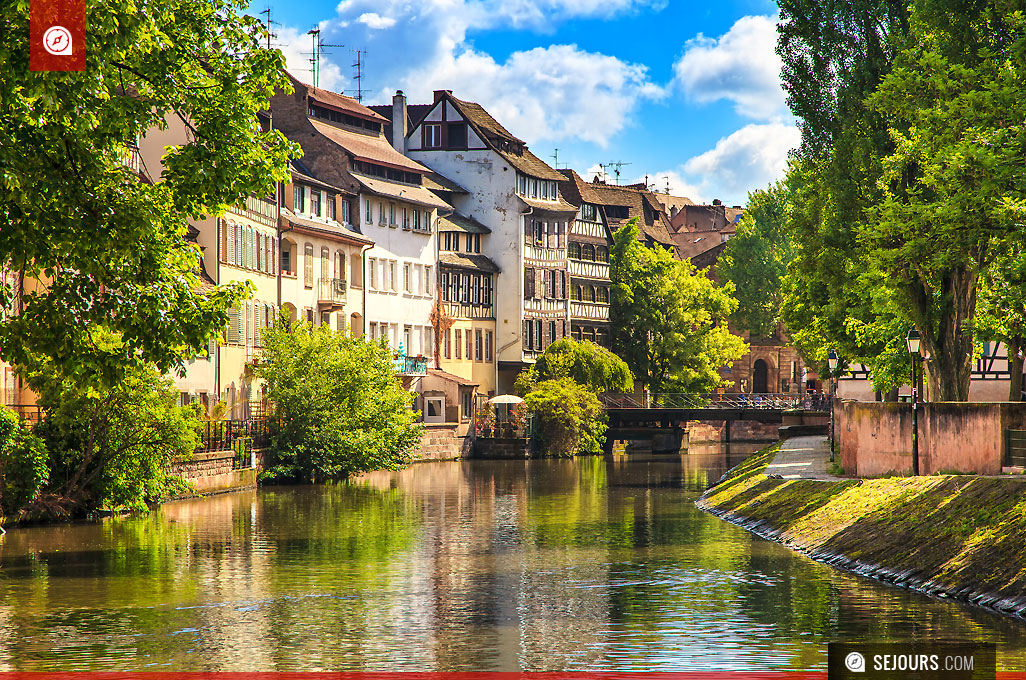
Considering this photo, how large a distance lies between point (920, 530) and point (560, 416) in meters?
53.3

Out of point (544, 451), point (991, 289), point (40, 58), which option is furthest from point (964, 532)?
point (544, 451)

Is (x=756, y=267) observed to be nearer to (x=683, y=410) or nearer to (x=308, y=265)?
(x=683, y=410)

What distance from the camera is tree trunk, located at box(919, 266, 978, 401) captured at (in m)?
34.7

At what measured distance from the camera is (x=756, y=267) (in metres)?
107

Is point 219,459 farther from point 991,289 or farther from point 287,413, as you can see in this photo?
point 991,289

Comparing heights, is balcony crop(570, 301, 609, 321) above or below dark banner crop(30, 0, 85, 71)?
above

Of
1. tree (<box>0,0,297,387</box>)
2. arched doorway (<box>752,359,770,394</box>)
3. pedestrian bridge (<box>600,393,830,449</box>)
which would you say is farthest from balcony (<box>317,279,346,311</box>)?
arched doorway (<box>752,359,770,394</box>)

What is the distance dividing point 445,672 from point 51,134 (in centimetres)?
788

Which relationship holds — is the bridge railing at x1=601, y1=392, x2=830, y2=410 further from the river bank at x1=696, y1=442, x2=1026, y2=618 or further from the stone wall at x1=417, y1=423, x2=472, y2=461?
the river bank at x1=696, y1=442, x2=1026, y2=618

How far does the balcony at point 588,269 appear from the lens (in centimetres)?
9669

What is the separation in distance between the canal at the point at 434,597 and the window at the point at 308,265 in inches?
949

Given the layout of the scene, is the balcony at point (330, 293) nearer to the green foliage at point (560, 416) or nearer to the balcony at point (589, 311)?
the green foliage at point (560, 416)

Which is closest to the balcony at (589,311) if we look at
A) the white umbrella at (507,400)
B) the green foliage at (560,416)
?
the green foliage at (560,416)

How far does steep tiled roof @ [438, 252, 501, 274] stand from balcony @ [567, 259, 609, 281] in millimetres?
7964
